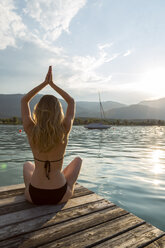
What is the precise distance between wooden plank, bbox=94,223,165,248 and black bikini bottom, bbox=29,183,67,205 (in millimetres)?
1066

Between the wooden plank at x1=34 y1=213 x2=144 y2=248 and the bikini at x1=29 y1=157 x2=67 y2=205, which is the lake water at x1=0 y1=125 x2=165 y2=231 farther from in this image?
the bikini at x1=29 y1=157 x2=67 y2=205

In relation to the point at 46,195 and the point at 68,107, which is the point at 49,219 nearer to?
the point at 46,195

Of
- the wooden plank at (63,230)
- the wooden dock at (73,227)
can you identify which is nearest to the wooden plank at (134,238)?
the wooden dock at (73,227)

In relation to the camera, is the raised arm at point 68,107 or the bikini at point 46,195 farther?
the bikini at point 46,195

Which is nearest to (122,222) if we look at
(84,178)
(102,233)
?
(102,233)

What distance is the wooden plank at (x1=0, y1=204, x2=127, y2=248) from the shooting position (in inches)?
A: 90.0

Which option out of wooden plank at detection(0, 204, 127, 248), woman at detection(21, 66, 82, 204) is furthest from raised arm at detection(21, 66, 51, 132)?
wooden plank at detection(0, 204, 127, 248)

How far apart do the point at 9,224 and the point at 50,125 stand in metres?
1.48

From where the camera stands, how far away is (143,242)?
239cm

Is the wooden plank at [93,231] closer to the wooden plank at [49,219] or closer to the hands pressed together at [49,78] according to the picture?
the wooden plank at [49,219]

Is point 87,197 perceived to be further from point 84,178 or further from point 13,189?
point 84,178

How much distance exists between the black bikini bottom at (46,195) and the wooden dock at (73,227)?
103mm

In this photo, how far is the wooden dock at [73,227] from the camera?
2.34m

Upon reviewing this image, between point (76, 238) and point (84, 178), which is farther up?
point (76, 238)
